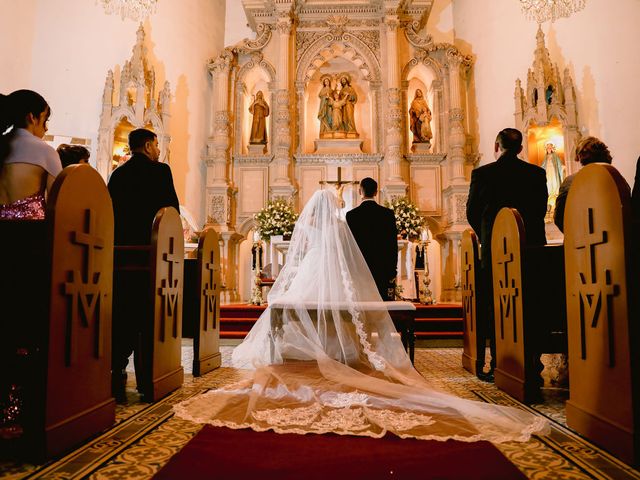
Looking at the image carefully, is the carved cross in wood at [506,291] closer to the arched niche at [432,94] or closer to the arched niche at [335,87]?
the arched niche at [432,94]

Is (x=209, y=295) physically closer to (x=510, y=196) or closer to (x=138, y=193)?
(x=138, y=193)

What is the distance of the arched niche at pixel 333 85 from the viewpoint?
11.1 m

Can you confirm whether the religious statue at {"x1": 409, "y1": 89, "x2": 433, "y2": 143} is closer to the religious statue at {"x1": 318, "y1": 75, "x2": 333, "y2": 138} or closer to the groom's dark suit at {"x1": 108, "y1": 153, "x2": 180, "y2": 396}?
the religious statue at {"x1": 318, "y1": 75, "x2": 333, "y2": 138}

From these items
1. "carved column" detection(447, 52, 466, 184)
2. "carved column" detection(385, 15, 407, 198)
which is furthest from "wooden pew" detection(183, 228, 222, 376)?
"carved column" detection(447, 52, 466, 184)

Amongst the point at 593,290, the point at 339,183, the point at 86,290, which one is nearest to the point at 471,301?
the point at 593,290

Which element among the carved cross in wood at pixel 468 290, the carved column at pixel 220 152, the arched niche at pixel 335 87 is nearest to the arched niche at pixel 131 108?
the carved column at pixel 220 152

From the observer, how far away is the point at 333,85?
37.6ft

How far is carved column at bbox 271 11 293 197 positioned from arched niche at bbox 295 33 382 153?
40 centimetres

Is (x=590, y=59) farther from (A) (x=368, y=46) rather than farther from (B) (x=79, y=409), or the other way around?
(B) (x=79, y=409)

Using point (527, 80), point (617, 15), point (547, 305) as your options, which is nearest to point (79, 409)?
point (547, 305)

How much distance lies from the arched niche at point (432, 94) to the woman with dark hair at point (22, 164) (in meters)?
9.11

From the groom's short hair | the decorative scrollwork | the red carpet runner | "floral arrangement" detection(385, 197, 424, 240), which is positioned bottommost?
the red carpet runner

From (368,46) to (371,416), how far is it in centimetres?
1018

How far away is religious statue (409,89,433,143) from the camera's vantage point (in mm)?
11000
